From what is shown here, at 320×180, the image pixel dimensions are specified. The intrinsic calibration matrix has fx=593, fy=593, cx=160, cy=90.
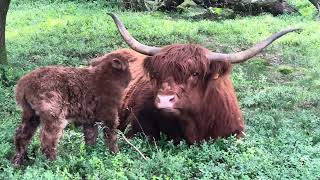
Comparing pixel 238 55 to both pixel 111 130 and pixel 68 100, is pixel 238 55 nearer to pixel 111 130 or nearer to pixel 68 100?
pixel 111 130

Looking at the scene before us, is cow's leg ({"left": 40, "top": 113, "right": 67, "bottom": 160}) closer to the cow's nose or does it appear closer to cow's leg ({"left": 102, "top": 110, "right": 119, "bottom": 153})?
cow's leg ({"left": 102, "top": 110, "right": 119, "bottom": 153})

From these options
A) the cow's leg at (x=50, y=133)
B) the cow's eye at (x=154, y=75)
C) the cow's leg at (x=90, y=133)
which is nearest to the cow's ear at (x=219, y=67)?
the cow's eye at (x=154, y=75)

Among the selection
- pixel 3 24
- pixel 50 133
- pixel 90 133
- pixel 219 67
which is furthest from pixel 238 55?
pixel 3 24

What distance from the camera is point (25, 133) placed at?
5707mm

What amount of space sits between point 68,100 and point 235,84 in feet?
16.3

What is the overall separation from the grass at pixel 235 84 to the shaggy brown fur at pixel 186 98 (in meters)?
0.22


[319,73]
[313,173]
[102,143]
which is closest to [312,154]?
[313,173]

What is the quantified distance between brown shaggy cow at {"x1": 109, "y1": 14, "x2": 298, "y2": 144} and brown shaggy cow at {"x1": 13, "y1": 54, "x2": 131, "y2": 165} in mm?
469

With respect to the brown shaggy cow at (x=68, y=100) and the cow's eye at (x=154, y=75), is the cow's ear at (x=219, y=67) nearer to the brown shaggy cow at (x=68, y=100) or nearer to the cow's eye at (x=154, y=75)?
the cow's eye at (x=154, y=75)

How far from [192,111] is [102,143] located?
3.34 feet

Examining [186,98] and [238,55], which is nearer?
[186,98]

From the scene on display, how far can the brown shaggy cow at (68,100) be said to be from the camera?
17.7 ft

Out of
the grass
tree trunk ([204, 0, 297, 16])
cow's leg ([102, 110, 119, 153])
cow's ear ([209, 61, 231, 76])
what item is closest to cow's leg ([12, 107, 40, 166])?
the grass

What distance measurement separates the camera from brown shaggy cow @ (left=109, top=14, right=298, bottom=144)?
20.1 feet
